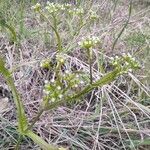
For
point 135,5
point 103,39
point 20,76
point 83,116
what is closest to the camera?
point 83,116

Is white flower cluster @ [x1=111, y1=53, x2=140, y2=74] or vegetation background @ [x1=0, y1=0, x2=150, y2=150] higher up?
white flower cluster @ [x1=111, y1=53, x2=140, y2=74]

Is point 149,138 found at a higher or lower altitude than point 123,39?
lower

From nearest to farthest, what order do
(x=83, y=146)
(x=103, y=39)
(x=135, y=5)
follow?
(x=83, y=146)
(x=103, y=39)
(x=135, y=5)

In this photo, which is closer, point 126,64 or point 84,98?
point 126,64

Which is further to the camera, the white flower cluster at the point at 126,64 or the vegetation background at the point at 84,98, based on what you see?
the vegetation background at the point at 84,98

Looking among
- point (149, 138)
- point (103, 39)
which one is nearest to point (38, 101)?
point (149, 138)

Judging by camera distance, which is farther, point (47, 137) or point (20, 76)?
point (20, 76)

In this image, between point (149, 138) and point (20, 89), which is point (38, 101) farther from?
point (149, 138)

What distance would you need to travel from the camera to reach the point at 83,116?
1409mm

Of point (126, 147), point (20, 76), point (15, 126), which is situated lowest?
point (126, 147)

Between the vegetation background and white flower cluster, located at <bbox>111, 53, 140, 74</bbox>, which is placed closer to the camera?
white flower cluster, located at <bbox>111, 53, 140, 74</bbox>

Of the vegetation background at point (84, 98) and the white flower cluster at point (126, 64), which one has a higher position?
the white flower cluster at point (126, 64)

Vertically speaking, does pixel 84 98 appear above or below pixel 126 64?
below

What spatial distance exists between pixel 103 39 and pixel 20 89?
58cm
